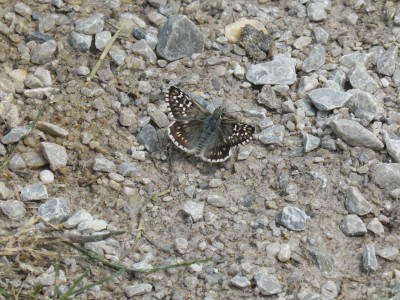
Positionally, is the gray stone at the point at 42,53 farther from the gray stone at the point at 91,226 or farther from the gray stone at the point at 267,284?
the gray stone at the point at 267,284

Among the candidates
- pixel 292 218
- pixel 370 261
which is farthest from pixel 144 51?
pixel 370 261

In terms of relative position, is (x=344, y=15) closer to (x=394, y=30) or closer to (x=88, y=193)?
(x=394, y=30)

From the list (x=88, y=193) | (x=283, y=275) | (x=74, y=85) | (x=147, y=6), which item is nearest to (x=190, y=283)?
(x=283, y=275)

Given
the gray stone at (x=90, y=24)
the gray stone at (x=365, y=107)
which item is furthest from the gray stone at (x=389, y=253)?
the gray stone at (x=90, y=24)

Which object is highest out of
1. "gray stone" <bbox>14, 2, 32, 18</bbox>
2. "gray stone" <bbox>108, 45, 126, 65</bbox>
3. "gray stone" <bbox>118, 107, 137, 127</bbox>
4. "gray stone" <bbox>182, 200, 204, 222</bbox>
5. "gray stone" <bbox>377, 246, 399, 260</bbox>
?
"gray stone" <bbox>14, 2, 32, 18</bbox>

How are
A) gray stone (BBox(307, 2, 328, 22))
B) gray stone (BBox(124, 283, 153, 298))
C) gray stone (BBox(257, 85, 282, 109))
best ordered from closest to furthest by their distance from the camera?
gray stone (BBox(124, 283, 153, 298)), gray stone (BBox(257, 85, 282, 109)), gray stone (BBox(307, 2, 328, 22))

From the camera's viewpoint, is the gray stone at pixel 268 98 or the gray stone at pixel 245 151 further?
the gray stone at pixel 268 98

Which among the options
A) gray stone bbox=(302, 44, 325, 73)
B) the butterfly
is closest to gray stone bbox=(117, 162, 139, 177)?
the butterfly

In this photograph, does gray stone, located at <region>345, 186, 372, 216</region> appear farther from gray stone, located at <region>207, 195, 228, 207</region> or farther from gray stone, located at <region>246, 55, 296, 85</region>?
gray stone, located at <region>246, 55, 296, 85</region>
